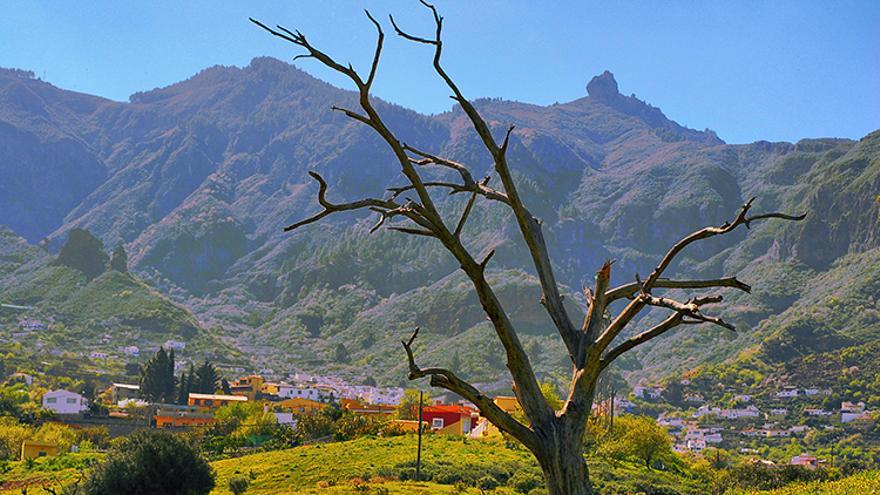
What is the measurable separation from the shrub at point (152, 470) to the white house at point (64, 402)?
7602 centimetres

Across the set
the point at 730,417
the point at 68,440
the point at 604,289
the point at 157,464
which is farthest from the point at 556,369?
the point at 604,289

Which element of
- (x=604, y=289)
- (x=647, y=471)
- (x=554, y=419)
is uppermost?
(x=604, y=289)

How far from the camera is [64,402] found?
10625cm

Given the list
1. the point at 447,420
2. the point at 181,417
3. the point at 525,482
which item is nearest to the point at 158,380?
the point at 181,417

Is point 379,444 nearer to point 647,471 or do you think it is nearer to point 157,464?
point 647,471

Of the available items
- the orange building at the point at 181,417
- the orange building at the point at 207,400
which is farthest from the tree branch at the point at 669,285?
the orange building at the point at 207,400

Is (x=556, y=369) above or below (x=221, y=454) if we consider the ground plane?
above

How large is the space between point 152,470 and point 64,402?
3181 inches

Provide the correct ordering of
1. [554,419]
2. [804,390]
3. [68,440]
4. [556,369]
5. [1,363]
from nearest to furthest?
[554,419]
[68,440]
[1,363]
[804,390]
[556,369]

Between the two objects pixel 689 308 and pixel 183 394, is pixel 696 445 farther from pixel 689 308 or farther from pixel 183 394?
pixel 689 308

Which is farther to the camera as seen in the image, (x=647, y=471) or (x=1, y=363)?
(x=1, y=363)

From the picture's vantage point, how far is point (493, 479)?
44906 millimetres

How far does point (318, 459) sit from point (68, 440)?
32.5m

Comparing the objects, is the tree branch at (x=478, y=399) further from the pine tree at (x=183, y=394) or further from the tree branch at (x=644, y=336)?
the pine tree at (x=183, y=394)
